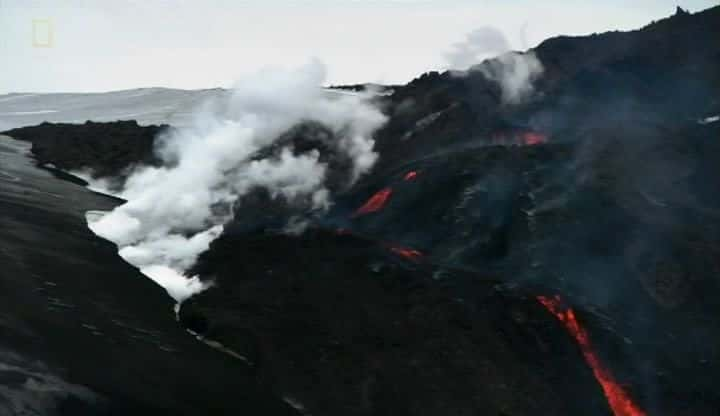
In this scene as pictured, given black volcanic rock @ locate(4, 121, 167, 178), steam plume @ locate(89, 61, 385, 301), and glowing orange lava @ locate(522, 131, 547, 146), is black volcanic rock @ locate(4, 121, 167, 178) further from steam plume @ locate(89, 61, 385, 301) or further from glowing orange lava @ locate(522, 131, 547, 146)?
glowing orange lava @ locate(522, 131, 547, 146)

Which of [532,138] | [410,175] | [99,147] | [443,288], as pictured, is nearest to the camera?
[443,288]

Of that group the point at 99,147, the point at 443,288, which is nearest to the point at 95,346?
the point at 443,288

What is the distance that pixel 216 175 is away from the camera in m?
38.9

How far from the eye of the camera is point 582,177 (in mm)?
27859

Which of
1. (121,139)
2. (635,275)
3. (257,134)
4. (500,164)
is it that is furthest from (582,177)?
(121,139)

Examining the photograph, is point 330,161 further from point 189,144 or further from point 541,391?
point 541,391

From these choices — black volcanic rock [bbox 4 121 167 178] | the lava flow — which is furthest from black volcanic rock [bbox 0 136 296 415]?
black volcanic rock [bbox 4 121 167 178]

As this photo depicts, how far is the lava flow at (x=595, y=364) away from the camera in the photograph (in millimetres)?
17969

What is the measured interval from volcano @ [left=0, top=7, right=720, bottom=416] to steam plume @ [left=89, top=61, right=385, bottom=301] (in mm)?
1066

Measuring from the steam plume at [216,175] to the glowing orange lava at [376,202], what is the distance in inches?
123

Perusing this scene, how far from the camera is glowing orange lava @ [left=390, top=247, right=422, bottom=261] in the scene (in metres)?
25.1

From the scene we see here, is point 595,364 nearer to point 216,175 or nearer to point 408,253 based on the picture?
point 408,253

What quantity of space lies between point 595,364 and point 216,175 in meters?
25.0

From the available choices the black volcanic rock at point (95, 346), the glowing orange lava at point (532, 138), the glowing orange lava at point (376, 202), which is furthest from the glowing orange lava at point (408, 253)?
the glowing orange lava at point (532, 138)
